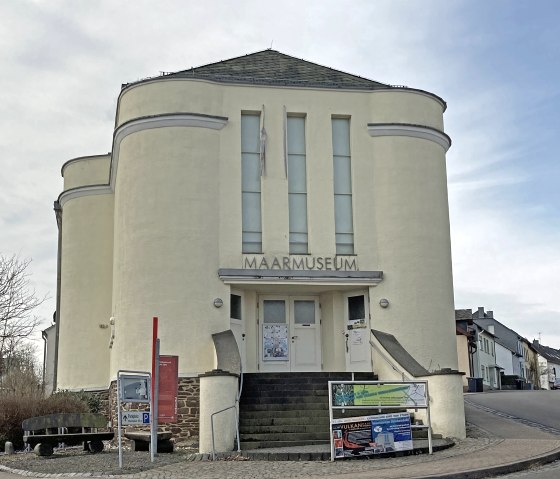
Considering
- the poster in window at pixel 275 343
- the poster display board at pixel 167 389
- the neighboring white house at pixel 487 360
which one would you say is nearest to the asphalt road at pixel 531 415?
the poster in window at pixel 275 343

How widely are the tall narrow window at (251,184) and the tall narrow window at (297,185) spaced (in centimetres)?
92

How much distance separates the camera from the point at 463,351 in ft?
213

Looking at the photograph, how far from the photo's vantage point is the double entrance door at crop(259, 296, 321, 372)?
912 inches

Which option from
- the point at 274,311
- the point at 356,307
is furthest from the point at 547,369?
the point at 274,311

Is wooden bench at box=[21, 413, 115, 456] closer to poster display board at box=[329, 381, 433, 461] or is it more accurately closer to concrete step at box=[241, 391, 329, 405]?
concrete step at box=[241, 391, 329, 405]

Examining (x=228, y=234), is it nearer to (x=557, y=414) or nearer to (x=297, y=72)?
(x=297, y=72)

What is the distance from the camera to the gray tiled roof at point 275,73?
931 inches

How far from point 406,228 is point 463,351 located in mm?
44173

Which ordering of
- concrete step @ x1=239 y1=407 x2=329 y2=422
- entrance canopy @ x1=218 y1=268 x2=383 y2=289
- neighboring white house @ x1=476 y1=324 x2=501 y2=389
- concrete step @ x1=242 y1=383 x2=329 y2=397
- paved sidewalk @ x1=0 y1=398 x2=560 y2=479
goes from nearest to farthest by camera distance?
paved sidewalk @ x1=0 y1=398 x2=560 y2=479 → concrete step @ x1=239 y1=407 x2=329 y2=422 → concrete step @ x1=242 y1=383 x2=329 y2=397 → entrance canopy @ x1=218 y1=268 x2=383 y2=289 → neighboring white house @ x1=476 y1=324 x2=501 y2=389

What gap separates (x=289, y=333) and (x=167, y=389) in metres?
7.35

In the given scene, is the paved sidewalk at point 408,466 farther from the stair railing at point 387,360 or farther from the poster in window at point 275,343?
the poster in window at point 275,343

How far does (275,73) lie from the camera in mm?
24781

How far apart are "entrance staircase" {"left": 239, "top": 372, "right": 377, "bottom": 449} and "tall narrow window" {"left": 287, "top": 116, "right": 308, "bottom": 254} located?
3.98m

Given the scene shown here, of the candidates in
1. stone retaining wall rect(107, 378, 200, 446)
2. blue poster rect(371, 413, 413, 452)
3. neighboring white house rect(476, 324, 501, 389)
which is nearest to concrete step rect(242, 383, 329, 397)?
stone retaining wall rect(107, 378, 200, 446)
